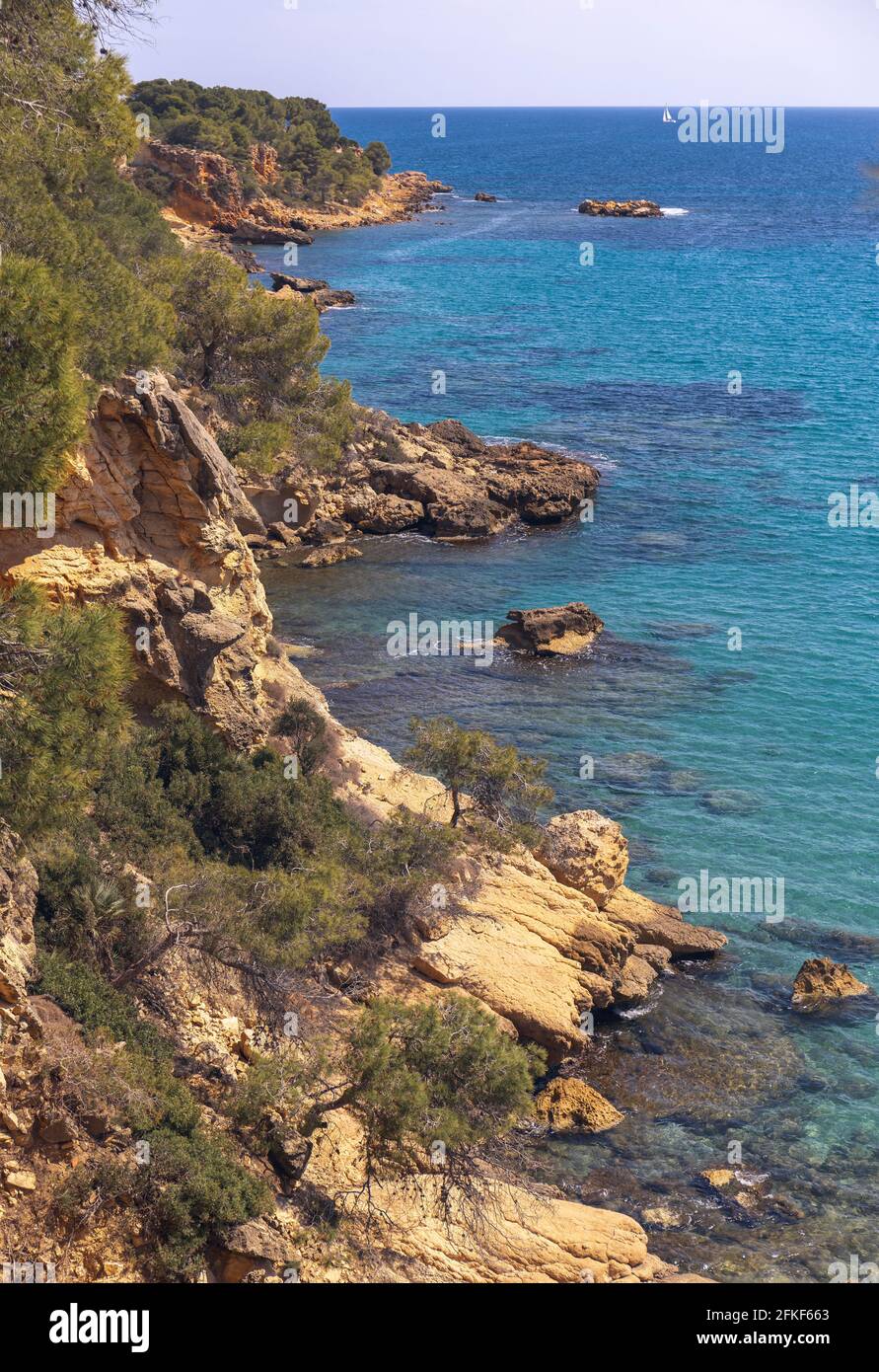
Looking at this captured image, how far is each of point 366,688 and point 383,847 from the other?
12791 mm

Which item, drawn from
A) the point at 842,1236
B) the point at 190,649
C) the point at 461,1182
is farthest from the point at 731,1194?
the point at 190,649

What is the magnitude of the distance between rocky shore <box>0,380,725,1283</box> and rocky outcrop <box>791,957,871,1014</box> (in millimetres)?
1961

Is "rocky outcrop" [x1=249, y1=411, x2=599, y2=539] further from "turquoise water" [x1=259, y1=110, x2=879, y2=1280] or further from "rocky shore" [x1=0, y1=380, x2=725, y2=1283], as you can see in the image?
"rocky shore" [x1=0, y1=380, x2=725, y2=1283]

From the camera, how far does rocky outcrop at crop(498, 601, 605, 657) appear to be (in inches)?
1455

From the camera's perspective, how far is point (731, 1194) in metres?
18.3

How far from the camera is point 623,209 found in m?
145

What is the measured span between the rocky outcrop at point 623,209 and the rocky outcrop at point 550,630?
120 metres

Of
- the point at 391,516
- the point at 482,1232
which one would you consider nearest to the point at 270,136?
the point at 391,516

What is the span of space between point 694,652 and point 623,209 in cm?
12236

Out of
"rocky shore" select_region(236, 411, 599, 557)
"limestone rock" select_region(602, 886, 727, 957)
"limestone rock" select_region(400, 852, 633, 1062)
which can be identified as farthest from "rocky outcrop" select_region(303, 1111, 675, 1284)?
"rocky shore" select_region(236, 411, 599, 557)

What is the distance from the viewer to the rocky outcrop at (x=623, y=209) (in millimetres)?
144750

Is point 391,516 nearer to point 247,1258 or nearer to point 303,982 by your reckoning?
point 303,982

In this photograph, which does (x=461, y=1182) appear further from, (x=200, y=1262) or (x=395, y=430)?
(x=395, y=430)

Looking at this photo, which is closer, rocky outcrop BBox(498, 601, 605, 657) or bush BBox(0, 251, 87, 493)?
bush BBox(0, 251, 87, 493)
